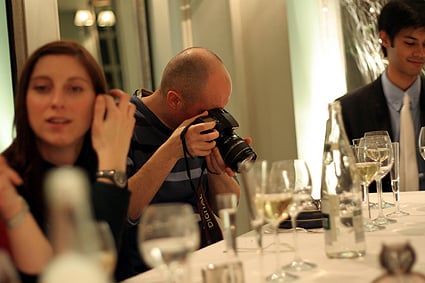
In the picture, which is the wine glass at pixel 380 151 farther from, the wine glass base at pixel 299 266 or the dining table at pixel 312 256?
the wine glass base at pixel 299 266

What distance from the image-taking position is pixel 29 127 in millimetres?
1678

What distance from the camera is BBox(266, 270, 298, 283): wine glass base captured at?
4.38 feet

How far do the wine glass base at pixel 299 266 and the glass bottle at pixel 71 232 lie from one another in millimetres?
739

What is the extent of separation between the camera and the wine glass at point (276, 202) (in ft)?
4.48

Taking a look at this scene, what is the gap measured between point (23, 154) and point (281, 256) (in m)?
0.65

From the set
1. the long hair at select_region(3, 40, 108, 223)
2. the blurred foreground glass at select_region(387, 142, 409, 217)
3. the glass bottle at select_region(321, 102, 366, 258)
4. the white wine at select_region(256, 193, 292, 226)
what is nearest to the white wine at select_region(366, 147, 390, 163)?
the blurred foreground glass at select_region(387, 142, 409, 217)

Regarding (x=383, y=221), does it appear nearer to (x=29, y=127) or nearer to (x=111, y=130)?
(x=111, y=130)

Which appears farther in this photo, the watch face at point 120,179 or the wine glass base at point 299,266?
the watch face at point 120,179

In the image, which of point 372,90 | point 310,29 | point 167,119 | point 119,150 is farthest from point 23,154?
point 310,29

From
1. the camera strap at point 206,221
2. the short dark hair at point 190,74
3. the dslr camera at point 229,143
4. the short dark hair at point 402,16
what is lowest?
the camera strap at point 206,221

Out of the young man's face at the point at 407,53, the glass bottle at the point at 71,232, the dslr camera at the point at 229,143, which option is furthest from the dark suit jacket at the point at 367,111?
the glass bottle at the point at 71,232

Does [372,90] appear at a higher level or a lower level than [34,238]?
higher

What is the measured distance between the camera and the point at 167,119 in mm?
2566

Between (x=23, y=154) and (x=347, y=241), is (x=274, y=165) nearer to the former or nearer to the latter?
(x=347, y=241)
